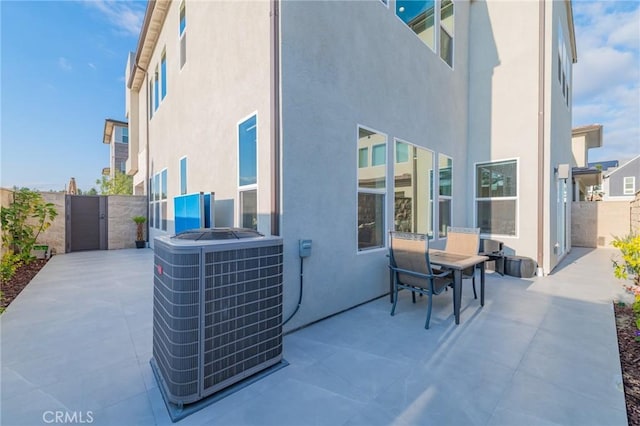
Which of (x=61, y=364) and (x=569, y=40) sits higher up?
(x=569, y=40)

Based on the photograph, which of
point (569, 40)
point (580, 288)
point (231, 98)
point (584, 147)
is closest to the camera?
point (231, 98)

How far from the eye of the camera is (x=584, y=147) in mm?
14758

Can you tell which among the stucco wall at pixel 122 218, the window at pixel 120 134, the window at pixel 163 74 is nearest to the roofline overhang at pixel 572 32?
the window at pixel 163 74

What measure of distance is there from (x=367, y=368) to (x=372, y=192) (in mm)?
2668

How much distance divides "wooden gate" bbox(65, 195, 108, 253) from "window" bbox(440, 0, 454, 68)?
1184 cm

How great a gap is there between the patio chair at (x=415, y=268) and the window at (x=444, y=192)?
273 centimetres

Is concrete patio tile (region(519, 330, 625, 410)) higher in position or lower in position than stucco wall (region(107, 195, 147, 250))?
lower

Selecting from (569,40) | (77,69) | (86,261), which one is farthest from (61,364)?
(569,40)

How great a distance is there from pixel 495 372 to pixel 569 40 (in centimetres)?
1181

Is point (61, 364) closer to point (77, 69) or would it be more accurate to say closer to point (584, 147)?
point (77, 69)

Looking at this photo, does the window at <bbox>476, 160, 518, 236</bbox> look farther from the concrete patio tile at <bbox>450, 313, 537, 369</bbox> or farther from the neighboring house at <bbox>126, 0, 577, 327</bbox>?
the concrete patio tile at <bbox>450, 313, 537, 369</bbox>

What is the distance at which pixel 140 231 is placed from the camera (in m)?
10.7

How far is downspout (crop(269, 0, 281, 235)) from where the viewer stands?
3.19m

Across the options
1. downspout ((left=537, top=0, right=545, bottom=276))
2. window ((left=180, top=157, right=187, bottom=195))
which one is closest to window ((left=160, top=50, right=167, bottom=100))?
window ((left=180, top=157, right=187, bottom=195))
